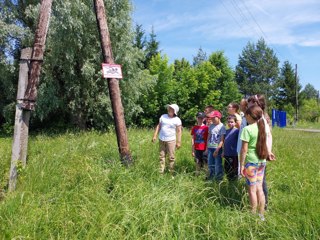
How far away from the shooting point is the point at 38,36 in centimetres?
560

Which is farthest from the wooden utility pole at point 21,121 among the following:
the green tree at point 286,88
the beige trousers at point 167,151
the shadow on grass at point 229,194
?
the green tree at point 286,88

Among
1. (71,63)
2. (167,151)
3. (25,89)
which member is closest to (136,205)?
(167,151)

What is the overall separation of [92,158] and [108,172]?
70 centimetres

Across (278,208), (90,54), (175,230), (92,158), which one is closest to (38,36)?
(92,158)

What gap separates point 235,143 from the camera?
5543 millimetres

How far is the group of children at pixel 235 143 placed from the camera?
4285 mm

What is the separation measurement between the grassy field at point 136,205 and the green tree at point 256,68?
5194 centimetres

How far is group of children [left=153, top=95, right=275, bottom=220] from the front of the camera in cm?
429

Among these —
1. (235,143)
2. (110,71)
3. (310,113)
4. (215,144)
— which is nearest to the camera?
(235,143)

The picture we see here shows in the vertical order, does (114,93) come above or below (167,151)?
above

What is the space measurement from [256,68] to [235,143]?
53.9 m

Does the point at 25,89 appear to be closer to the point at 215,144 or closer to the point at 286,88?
the point at 215,144

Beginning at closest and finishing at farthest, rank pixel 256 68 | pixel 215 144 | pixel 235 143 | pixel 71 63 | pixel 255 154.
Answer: pixel 255 154 → pixel 235 143 → pixel 215 144 → pixel 71 63 → pixel 256 68

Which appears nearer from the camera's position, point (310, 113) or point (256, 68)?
point (310, 113)
